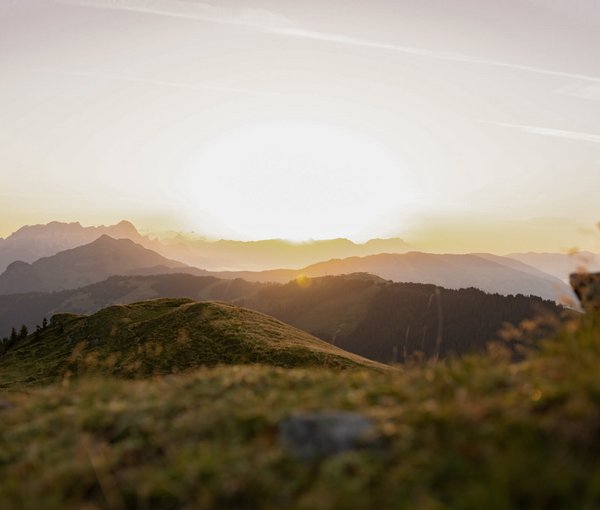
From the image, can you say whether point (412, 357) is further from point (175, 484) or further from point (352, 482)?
point (175, 484)

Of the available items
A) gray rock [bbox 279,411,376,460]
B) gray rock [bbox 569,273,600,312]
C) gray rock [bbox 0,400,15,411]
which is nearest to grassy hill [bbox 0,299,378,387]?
gray rock [bbox 0,400,15,411]

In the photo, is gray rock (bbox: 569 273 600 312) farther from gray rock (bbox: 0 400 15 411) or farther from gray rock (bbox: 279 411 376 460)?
gray rock (bbox: 0 400 15 411)

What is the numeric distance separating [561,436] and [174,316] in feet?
163

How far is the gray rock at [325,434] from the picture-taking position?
658cm

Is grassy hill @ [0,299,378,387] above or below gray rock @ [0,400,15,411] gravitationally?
below

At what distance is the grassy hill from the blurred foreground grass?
23285 mm

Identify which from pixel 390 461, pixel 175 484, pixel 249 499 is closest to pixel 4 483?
pixel 175 484

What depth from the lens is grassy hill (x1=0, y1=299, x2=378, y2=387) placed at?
127ft

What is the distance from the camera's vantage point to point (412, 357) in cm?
1030

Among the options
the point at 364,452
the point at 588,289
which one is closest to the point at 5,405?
the point at 364,452

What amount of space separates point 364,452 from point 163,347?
39.2 meters

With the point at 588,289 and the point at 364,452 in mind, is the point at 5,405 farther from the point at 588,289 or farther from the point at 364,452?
the point at 588,289

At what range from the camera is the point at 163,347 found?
4294cm

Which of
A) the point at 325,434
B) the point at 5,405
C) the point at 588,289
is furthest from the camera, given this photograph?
the point at 5,405
